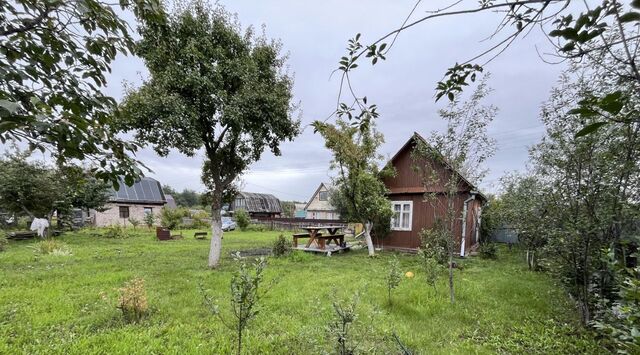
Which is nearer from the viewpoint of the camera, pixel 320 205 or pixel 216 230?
pixel 216 230

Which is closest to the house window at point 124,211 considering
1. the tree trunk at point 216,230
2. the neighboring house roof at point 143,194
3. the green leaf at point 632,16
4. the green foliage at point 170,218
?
the neighboring house roof at point 143,194

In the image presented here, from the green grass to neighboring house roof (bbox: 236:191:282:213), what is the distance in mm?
32124

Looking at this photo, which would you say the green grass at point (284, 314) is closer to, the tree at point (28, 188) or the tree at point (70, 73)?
the tree at point (70, 73)

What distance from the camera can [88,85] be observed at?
1495 millimetres

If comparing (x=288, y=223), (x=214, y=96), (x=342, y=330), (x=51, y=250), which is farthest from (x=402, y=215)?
(x=288, y=223)

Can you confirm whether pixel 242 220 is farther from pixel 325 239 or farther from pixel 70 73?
pixel 70 73

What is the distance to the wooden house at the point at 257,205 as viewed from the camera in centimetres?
4021

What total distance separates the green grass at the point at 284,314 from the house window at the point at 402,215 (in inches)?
184

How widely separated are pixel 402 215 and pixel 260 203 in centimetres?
3188

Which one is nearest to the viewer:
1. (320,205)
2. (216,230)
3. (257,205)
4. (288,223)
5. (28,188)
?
(216,230)

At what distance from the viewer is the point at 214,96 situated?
7.86m

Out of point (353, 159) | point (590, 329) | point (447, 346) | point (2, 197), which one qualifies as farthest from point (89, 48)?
point (2, 197)

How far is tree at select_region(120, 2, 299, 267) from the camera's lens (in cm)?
741

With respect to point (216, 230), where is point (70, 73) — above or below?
above
